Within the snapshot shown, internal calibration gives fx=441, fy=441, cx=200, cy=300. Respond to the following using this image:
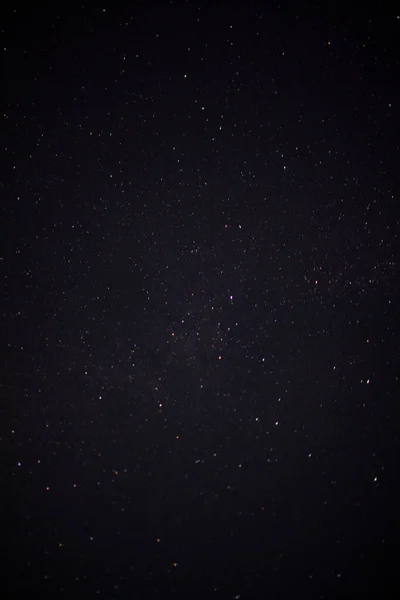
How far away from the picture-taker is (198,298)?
1.69 feet

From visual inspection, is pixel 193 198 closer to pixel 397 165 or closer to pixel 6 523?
pixel 397 165

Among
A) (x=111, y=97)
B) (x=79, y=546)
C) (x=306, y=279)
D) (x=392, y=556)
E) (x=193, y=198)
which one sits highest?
(x=111, y=97)

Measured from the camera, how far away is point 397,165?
0.52m

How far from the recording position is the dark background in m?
0.50

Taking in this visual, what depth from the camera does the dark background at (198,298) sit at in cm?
50

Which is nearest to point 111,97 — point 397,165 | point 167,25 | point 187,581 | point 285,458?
point 167,25

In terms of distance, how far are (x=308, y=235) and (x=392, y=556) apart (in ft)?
1.34

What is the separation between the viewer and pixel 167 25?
0.49 metres

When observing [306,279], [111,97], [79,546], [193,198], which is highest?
[111,97]

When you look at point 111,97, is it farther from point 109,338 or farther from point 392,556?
point 392,556

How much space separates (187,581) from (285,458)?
19cm

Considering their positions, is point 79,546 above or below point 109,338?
below

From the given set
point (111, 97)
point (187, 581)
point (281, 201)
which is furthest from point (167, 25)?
point (187, 581)

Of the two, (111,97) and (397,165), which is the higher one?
(111,97)
